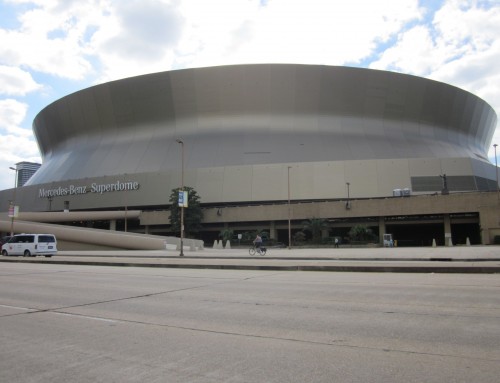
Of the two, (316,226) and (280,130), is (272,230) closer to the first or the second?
(316,226)

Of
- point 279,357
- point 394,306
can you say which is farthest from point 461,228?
point 279,357

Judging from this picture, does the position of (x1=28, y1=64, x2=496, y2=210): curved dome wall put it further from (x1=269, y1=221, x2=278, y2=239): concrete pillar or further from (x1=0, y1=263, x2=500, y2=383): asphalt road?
(x1=0, y1=263, x2=500, y2=383): asphalt road

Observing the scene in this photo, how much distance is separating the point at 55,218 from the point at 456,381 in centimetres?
7845

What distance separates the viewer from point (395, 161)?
223 feet

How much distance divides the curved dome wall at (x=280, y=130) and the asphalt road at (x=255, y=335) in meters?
58.6

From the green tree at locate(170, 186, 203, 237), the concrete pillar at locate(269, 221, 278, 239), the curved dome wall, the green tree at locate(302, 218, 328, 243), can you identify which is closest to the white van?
the green tree at locate(170, 186, 203, 237)

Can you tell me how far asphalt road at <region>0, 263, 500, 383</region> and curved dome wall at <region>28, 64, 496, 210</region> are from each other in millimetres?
58565

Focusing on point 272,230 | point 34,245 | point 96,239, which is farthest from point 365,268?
point 272,230

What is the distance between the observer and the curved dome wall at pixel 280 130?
6894cm

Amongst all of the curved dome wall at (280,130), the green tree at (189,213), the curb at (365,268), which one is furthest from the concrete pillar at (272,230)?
the curb at (365,268)

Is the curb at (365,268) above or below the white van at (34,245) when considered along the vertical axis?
below

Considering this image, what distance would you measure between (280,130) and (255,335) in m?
71.8

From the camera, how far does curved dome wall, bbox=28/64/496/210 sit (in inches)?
2714

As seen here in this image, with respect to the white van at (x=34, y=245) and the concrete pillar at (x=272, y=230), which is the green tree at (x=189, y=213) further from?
the white van at (x=34, y=245)
